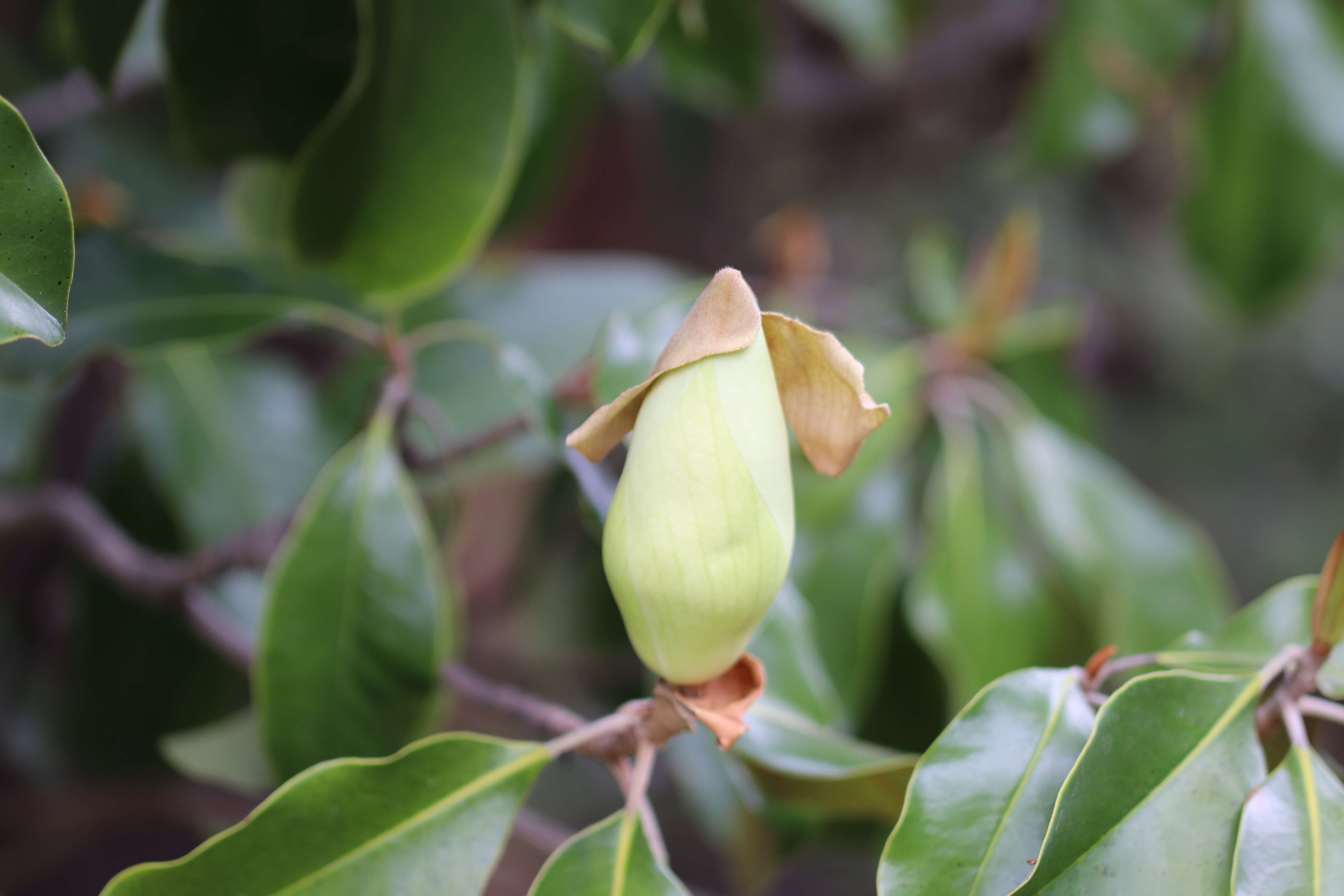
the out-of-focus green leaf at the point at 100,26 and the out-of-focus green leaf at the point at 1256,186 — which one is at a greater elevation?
the out-of-focus green leaf at the point at 1256,186

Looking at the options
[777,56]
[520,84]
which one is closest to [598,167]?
[777,56]

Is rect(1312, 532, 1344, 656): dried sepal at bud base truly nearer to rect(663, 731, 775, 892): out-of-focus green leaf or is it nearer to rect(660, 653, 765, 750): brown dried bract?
rect(660, 653, 765, 750): brown dried bract

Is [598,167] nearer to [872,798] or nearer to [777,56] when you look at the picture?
[777,56]

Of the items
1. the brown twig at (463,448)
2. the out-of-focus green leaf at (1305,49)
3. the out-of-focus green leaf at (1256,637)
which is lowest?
the brown twig at (463,448)

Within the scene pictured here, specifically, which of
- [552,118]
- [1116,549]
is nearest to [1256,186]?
[1116,549]

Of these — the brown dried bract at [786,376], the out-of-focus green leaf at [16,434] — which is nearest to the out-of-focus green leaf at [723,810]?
the brown dried bract at [786,376]

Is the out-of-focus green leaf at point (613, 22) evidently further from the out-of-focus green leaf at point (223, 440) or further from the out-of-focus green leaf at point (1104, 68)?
the out-of-focus green leaf at point (1104, 68)

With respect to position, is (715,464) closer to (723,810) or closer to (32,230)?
(32,230)
